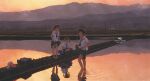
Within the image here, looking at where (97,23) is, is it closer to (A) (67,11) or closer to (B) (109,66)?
(A) (67,11)

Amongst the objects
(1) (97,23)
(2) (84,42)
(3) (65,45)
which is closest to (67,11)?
(1) (97,23)

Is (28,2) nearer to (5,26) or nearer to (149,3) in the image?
(5,26)

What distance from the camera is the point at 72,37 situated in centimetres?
1214

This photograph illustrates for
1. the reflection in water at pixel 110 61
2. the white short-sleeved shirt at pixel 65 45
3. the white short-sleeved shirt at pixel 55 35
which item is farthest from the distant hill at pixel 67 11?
the white short-sleeved shirt at pixel 55 35

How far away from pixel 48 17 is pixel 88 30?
133 cm

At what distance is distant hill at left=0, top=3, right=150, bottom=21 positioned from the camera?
40.2 feet

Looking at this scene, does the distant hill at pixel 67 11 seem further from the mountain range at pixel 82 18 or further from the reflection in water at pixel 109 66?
the reflection in water at pixel 109 66

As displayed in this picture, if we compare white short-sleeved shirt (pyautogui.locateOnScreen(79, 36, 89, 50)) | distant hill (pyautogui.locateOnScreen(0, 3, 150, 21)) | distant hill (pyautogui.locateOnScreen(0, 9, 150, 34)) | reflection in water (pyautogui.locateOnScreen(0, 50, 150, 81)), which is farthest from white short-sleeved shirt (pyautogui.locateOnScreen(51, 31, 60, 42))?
distant hill (pyautogui.locateOnScreen(0, 3, 150, 21))

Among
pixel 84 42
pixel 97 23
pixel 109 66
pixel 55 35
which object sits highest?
pixel 97 23

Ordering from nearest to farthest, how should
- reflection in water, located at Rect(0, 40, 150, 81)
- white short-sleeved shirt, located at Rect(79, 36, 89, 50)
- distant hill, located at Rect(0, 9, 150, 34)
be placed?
white short-sleeved shirt, located at Rect(79, 36, 89, 50) < reflection in water, located at Rect(0, 40, 150, 81) < distant hill, located at Rect(0, 9, 150, 34)

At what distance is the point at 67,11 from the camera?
12.5 m

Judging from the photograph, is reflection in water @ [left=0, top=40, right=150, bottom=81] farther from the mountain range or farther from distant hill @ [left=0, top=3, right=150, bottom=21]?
distant hill @ [left=0, top=3, right=150, bottom=21]

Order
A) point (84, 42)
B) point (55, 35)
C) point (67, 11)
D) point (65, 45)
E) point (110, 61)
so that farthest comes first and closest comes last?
point (67, 11), point (110, 61), point (65, 45), point (55, 35), point (84, 42)

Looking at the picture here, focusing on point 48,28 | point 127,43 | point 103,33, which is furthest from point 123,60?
point 48,28
